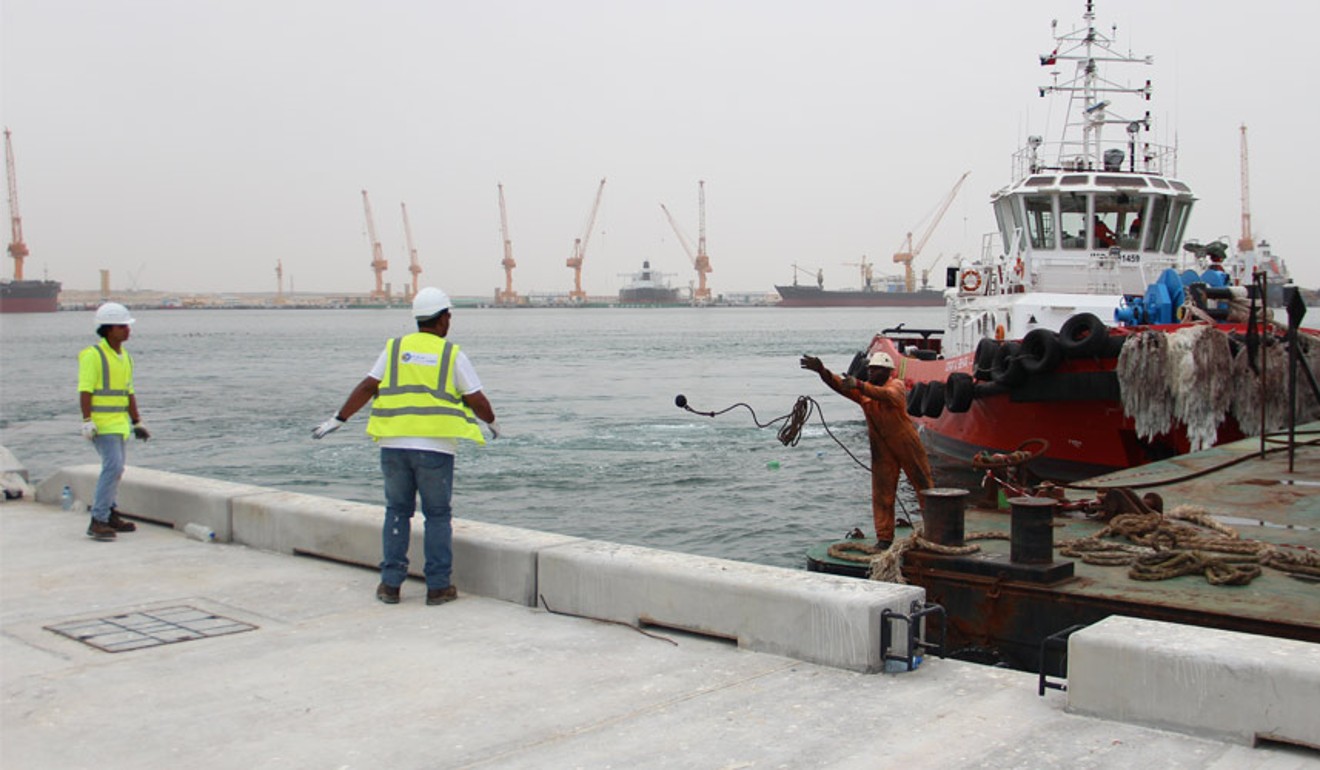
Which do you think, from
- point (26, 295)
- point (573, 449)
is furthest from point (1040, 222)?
point (26, 295)

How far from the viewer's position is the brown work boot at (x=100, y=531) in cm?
776

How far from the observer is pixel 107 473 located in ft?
26.2

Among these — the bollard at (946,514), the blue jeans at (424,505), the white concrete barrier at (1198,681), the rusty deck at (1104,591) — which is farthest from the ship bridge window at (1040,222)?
the white concrete barrier at (1198,681)

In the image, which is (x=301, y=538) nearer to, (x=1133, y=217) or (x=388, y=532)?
(x=388, y=532)

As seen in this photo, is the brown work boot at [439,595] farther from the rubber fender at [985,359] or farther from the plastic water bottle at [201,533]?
the rubber fender at [985,359]

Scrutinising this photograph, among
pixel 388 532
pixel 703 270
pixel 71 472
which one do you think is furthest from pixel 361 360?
pixel 703 270

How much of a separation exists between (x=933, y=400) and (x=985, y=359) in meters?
1.54

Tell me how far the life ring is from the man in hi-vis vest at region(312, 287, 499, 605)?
15.0 meters

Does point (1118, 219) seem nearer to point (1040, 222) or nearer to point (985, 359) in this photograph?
point (1040, 222)

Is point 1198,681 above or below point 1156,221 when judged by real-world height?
below

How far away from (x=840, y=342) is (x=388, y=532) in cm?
7361

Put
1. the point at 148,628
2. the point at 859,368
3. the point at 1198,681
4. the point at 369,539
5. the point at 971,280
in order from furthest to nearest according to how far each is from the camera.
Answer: the point at 971,280, the point at 859,368, the point at 369,539, the point at 148,628, the point at 1198,681

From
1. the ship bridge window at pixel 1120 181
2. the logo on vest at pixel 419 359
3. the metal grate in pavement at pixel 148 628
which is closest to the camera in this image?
the metal grate in pavement at pixel 148 628

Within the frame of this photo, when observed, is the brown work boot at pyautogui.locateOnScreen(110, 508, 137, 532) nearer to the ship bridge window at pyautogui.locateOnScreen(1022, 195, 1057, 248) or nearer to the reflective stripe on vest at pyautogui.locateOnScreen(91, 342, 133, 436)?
the reflective stripe on vest at pyautogui.locateOnScreen(91, 342, 133, 436)
